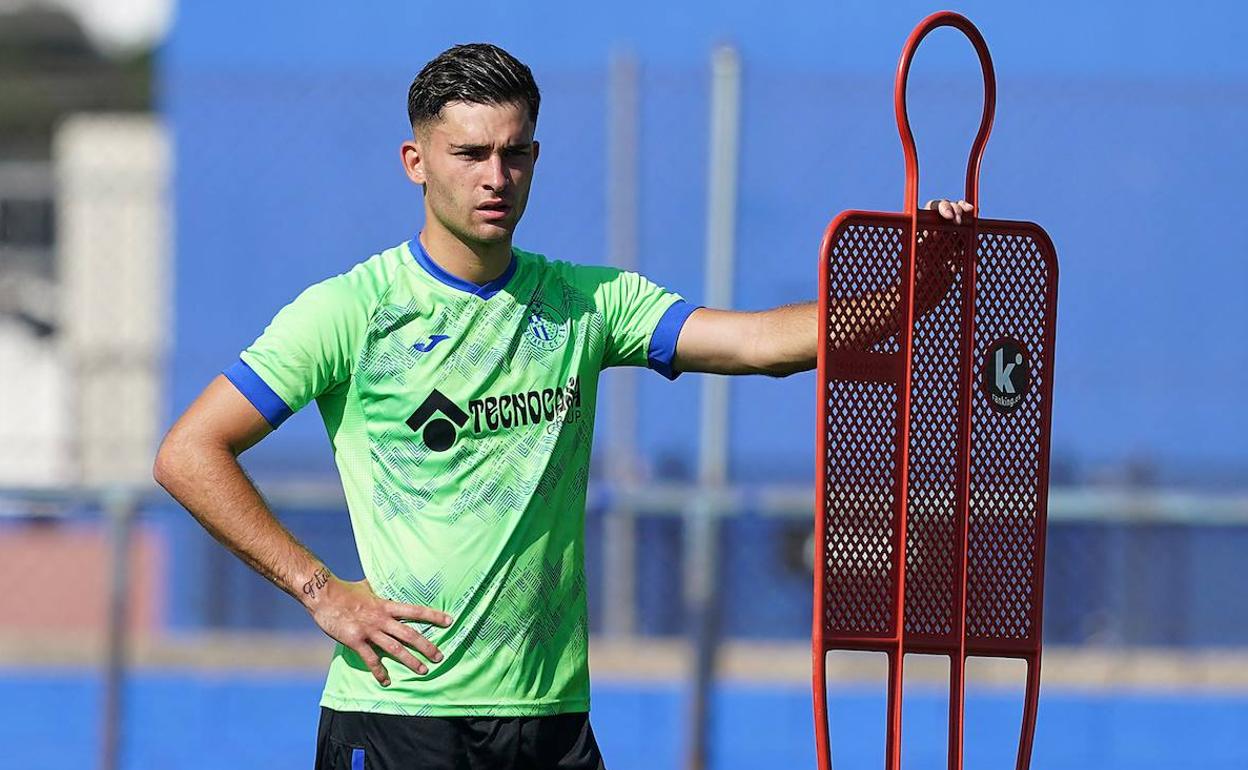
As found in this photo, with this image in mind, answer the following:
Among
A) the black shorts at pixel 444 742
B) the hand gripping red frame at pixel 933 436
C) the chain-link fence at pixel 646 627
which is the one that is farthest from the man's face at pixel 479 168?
the chain-link fence at pixel 646 627

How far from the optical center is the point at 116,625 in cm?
577

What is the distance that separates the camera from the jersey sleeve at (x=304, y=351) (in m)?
3.13

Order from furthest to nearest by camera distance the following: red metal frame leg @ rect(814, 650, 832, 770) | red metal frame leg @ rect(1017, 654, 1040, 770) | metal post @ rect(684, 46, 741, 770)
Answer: metal post @ rect(684, 46, 741, 770)
red metal frame leg @ rect(1017, 654, 1040, 770)
red metal frame leg @ rect(814, 650, 832, 770)

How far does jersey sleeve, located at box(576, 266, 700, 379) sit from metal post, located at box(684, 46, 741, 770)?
7.23 feet

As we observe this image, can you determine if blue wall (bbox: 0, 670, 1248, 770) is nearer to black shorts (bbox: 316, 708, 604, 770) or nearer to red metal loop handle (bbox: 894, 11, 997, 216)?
black shorts (bbox: 316, 708, 604, 770)

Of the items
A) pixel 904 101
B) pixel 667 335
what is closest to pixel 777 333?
pixel 667 335

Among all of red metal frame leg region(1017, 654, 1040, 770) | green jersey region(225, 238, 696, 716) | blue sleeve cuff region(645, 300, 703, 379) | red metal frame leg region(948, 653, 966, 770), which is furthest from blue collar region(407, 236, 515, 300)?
red metal frame leg region(1017, 654, 1040, 770)

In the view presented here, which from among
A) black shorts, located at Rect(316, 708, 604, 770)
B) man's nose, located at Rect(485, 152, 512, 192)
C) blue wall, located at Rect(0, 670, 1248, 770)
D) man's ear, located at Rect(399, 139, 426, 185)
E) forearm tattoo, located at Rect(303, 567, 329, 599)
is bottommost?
blue wall, located at Rect(0, 670, 1248, 770)

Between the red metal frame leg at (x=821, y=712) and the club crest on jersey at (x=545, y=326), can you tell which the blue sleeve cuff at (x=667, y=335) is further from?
the red metal frame leg at (x=821, y=712)

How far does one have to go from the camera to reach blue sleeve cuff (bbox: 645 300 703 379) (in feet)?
11.1

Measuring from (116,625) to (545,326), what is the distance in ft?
9.65

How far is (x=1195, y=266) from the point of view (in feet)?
21.1

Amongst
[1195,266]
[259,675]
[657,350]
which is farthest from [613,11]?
[657,350]

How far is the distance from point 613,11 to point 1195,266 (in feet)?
8.75
